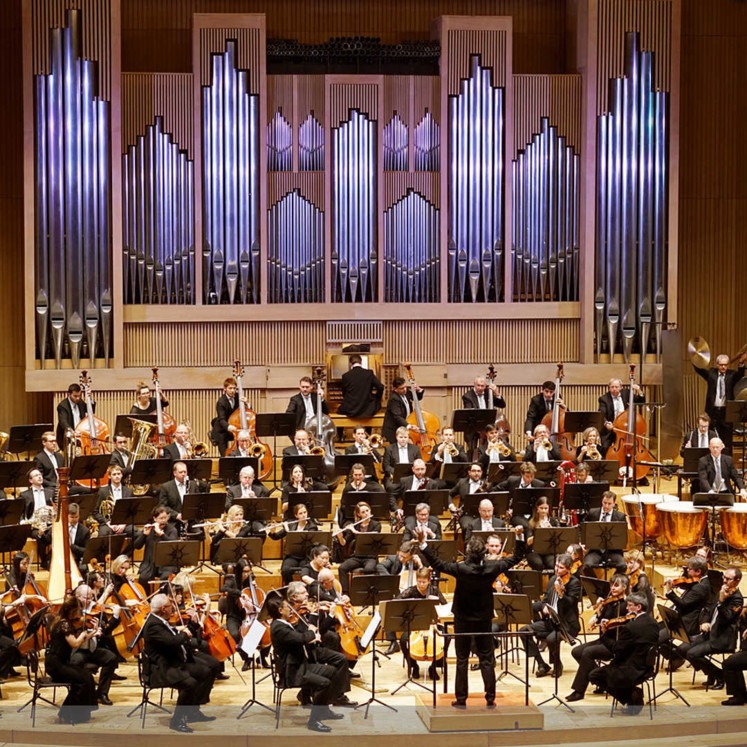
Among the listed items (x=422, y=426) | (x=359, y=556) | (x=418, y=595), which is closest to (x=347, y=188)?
(x=422, y=426)

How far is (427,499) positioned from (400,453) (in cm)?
140

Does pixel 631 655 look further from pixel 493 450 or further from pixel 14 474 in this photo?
pixel 14 474

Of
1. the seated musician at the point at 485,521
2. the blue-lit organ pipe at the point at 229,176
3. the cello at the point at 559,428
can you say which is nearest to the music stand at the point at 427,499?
the seated musician at the point at 485,521

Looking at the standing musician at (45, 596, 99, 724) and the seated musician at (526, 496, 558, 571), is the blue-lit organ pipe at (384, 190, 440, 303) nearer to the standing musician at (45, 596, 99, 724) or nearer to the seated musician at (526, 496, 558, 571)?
the seated musician at (526, 496, 558, 571)

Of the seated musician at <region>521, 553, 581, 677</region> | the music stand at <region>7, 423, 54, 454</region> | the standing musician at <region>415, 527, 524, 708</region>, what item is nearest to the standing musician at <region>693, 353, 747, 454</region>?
the seated musician at <region>521, 553, 581, 677</region>

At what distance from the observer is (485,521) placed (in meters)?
10.9

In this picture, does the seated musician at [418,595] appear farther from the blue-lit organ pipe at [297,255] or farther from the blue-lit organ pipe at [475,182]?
the blue-lit organ pipe at [475,182]

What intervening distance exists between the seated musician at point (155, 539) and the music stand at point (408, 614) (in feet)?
7.17

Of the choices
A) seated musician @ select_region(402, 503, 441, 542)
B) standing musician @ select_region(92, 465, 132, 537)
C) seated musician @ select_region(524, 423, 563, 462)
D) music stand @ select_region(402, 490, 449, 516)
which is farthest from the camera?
seated musician @ select_region(524, 423, 563, 462)

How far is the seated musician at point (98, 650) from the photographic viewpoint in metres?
9.03

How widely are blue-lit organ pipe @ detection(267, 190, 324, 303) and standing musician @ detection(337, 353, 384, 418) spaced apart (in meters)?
1.27

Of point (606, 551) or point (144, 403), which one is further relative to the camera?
point (144, 403)

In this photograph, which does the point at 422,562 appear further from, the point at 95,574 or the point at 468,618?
the point at 95,574

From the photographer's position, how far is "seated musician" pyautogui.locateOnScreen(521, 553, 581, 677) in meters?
9.84
